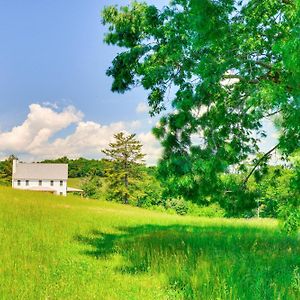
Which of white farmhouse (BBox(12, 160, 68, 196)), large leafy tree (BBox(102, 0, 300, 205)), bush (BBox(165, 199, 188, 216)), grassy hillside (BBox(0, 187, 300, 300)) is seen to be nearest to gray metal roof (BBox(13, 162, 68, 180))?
white farmhouse (BBox(12, 160, 68, 196))

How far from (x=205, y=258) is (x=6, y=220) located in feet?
34.5

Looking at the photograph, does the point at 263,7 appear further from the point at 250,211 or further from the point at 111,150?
the point at 111,150

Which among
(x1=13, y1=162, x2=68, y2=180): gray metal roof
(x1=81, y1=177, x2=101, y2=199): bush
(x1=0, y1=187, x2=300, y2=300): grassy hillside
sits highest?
(x1=13, y1=162, x2=68, y2=180): gray metal roof

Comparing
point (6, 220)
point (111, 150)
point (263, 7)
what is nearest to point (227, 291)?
point (263, 7)

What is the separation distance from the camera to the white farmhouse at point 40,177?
92500 millimetres

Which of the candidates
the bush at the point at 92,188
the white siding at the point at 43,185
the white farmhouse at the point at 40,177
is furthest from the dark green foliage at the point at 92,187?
the white farmhouse at the point at 40,177

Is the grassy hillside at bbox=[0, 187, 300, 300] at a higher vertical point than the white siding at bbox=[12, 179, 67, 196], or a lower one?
lower

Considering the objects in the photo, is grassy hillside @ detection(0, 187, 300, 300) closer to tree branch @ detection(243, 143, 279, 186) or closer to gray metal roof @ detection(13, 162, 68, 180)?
tree branch @ detection(243, 143, 279, 186)

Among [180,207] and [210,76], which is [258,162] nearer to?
[210,76]

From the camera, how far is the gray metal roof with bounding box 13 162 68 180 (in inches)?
3671

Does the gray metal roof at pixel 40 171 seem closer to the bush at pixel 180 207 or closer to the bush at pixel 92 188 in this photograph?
the bush at pixel 92 188

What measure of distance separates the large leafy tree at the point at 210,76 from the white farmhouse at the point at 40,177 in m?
81.8

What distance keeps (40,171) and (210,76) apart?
3512 inches

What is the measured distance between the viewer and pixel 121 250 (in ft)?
42.1
